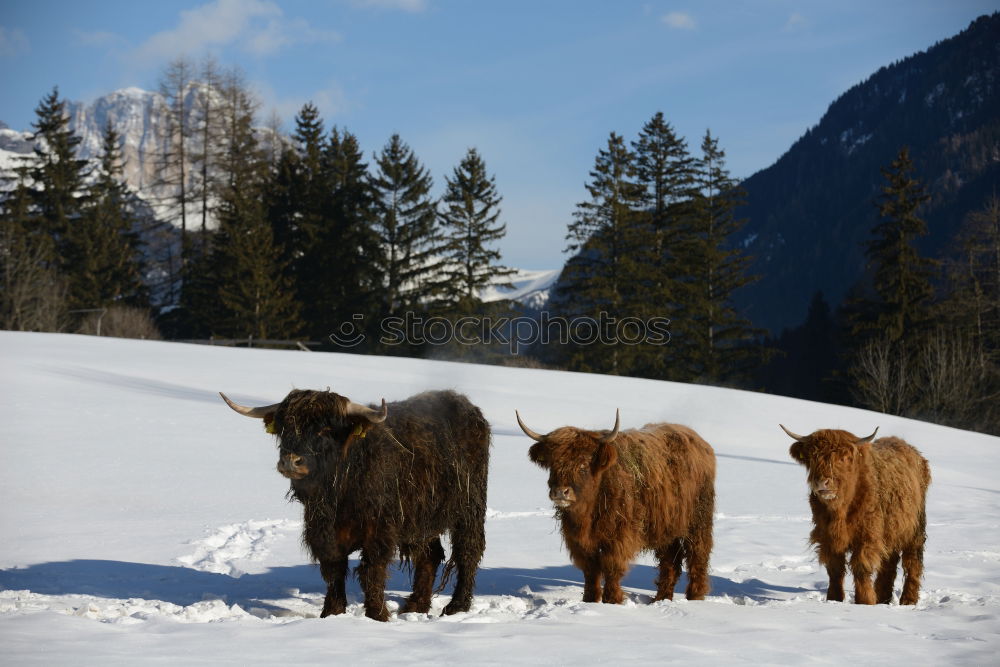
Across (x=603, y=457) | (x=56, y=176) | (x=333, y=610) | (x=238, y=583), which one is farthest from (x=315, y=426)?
(x=56, y=176)

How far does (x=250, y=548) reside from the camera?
862 centimetres

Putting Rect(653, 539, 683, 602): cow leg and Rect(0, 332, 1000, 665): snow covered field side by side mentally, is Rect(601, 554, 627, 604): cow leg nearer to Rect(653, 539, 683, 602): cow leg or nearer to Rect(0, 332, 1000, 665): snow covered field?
Rect(0, 332, 1000, 665): snow covered field

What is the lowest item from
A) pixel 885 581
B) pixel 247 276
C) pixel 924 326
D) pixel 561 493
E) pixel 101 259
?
pixel 885 581

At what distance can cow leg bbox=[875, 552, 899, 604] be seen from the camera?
7.71 m

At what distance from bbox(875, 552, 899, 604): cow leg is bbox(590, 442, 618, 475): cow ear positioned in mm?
3001

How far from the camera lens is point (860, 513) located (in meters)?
A: 7.30

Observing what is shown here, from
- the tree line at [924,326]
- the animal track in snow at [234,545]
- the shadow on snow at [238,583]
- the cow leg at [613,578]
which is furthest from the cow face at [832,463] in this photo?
the tree line at [924,326]

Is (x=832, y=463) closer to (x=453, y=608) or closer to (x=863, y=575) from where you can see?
(x=863, y=575)

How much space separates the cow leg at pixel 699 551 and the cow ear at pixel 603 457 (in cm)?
126

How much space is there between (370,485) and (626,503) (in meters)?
2.16

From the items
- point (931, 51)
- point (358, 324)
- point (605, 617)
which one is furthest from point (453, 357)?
point (931, 51)

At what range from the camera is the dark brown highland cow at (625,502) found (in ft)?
22.0

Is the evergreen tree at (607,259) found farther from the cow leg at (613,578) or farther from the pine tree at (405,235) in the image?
the cow leg at (613,578)

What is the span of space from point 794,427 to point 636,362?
1853 cm
